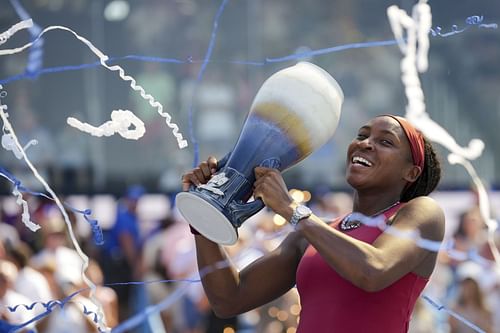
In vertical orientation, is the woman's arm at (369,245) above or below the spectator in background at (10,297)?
above

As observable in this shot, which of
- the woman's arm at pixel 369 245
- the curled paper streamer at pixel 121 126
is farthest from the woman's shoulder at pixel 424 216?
the curled paper streamer at pixel 121 126

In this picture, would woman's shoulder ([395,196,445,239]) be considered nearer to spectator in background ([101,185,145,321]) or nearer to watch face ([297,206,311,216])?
watch face ([297,206,311,216])

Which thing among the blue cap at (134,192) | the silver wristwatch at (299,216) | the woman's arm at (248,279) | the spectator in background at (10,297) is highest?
the silver wristwatch at (299,216)

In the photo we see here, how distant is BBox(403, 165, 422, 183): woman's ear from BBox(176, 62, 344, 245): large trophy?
247 mm

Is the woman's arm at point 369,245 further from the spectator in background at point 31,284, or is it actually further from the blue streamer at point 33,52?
the spectator in background at point 31,284

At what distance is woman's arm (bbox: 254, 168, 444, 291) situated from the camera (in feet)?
7.60

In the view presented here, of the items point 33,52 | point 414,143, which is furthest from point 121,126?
point 33,52

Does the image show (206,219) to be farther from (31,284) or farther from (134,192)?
(134,192)

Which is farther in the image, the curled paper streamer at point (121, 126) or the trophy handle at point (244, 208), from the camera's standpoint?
the curled paper streamer at point (121, 126)

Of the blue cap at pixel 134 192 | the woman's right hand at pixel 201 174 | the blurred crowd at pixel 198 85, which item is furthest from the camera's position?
the blurred crowd at pixel 198 85

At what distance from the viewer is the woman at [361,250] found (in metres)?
2.35

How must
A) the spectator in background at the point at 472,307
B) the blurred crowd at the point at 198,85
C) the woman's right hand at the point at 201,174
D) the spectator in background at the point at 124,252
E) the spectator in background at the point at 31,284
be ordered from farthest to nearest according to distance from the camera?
1. the blurred crowd at the point at 198,85
2. the spectator in background at the point at 124,252
3. the spectator in background at the point at 472,307
4. the spectator in background at the point at 31,284
5. the woman's right hand at the point at 201,174

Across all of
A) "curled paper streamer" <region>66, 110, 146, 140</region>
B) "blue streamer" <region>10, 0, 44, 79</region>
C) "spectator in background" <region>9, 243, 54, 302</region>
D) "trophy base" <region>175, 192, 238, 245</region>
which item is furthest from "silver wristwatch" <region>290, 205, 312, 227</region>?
"spectator in background" <region>9, 243, 54, 302</region>

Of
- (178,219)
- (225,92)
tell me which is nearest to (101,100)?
(225,92)
